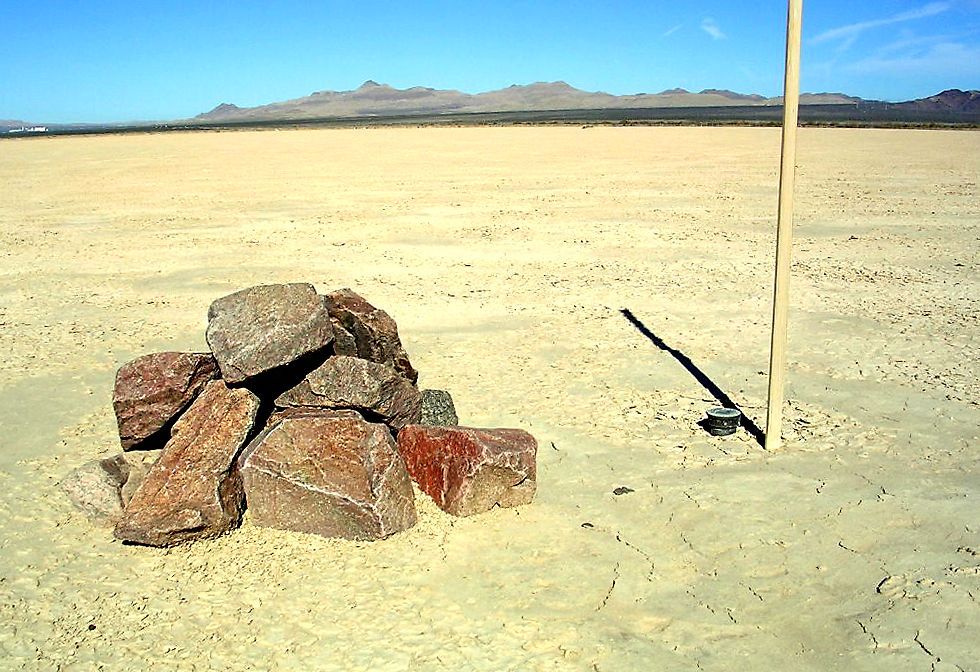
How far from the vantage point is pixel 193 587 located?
16.1 ft

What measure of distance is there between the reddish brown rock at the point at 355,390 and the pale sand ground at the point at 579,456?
0.88m

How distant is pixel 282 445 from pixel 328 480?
35 cm

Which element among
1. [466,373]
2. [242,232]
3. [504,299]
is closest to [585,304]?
[504,299]

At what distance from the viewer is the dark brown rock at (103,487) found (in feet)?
18.3

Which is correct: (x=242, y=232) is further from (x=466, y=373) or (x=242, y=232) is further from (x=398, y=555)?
(x=398, y=555)

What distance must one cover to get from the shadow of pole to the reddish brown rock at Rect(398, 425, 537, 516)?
197 centimetres

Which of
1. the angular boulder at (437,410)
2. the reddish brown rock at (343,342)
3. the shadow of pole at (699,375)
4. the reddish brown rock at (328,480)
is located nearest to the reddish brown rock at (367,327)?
the reddish brown rock at (343,342)

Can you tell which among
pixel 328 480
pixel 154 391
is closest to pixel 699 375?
pixel 328 480

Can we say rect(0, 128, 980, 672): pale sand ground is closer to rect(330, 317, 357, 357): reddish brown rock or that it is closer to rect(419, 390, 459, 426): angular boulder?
rect(419, 390, 459, 426): angular boulder

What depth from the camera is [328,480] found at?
5355mm

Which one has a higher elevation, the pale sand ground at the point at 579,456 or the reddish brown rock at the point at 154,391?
the reddish brown rock at the point at 154,391

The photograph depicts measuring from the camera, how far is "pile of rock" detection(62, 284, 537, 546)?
5340mm

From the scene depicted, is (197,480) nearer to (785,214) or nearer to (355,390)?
(355,390)

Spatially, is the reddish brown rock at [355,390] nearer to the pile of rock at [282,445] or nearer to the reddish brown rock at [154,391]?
the pile of rock at [282,445]
